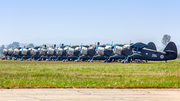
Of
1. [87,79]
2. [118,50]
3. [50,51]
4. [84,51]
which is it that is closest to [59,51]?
[50,51]

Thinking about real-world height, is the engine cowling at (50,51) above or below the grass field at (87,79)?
above

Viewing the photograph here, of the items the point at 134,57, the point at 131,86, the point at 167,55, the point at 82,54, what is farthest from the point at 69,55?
the point at 131,86

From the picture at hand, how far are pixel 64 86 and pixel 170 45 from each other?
44789mm

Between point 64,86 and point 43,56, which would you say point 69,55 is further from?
point 64,86

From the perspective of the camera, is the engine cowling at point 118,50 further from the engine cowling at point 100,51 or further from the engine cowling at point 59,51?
the engine cowling at point 59,51

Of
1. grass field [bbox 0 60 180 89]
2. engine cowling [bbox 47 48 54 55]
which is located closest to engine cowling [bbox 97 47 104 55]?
engine cowling [bbox 47 48 54 55]

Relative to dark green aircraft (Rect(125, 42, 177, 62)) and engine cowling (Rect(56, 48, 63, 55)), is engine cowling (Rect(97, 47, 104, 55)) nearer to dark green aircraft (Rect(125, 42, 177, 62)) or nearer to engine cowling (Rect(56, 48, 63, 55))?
dark green aircraft (Rect(125, 42, 177, 62))

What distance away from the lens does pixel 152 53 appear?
193 ft

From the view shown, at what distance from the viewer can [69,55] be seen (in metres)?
88.8

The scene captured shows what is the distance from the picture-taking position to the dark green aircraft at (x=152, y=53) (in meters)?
58.2

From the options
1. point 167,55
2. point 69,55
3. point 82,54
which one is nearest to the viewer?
point 167,55

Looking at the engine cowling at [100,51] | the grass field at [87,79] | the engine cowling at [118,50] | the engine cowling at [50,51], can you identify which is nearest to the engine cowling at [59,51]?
the engine cowling at [50,51]

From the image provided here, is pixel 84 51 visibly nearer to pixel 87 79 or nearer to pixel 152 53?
pixel 152 53

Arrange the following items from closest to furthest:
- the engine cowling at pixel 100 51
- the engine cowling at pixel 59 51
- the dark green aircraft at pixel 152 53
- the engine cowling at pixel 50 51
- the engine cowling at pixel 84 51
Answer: the dark green aircraft at pixel 152 53 < the engine cowling at pixel 100 51 < the engine cowling at pixel 84 51 < the engine cowling at pixel 59 51 < the engine cowling at pixel 50 51
